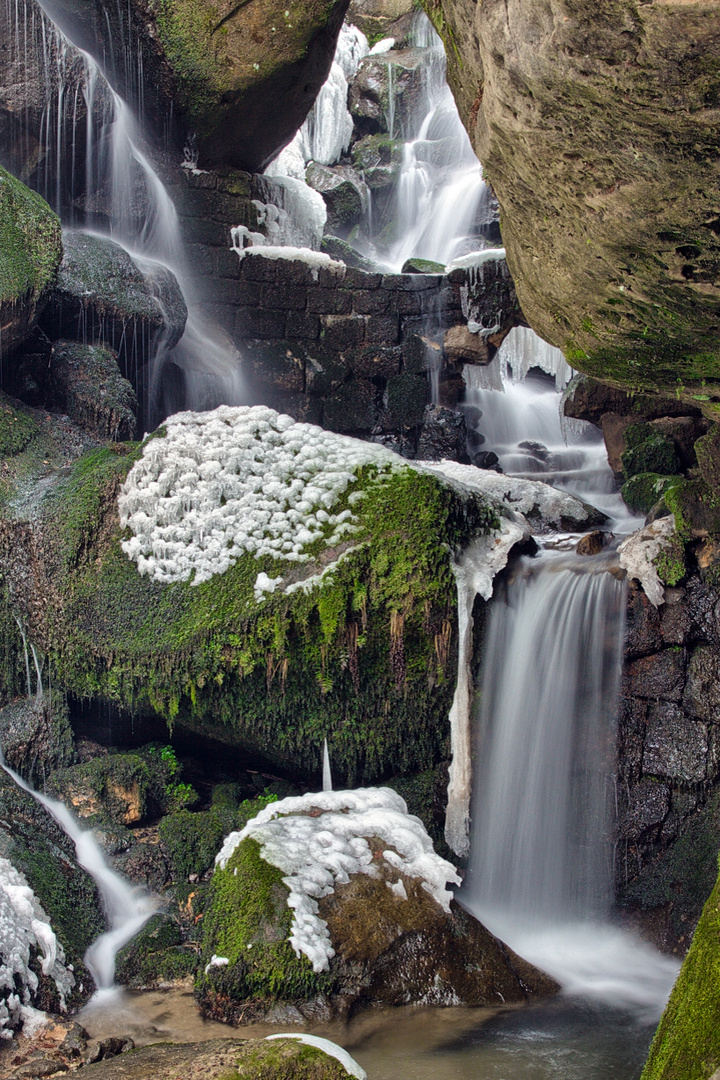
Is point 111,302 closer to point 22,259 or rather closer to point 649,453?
point 22,259

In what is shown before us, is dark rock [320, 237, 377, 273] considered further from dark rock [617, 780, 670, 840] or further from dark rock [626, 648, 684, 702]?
dark rock [617, 780, 670, 840]

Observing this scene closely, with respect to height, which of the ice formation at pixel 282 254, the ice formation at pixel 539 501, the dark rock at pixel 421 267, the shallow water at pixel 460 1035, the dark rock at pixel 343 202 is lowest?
the shallow water at pixel 460 1035

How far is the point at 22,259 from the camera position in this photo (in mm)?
8016

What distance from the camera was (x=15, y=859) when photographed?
18.0 ft

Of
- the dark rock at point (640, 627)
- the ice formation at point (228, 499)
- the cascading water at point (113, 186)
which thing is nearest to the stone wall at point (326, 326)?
the cascading water at point (113, 186)

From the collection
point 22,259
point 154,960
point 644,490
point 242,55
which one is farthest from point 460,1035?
point 242,55

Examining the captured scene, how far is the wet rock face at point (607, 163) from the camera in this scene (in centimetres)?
293

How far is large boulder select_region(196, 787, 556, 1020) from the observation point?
4.69 m

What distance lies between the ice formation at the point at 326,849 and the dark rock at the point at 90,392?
464 cm

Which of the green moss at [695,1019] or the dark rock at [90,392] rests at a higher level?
the dark rock at [90,392]

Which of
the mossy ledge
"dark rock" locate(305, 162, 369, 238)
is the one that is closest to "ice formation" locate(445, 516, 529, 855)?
the mossy ledge

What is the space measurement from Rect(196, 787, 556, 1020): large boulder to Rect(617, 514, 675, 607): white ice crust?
2544 millimetres

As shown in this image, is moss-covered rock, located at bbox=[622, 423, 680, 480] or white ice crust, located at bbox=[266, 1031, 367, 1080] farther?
moss-covered rock, located at bbox=[622, 423, 680, 480]

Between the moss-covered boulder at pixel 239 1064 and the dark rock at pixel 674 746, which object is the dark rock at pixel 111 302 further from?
the moss-covered boulder at pixel 239 1064
